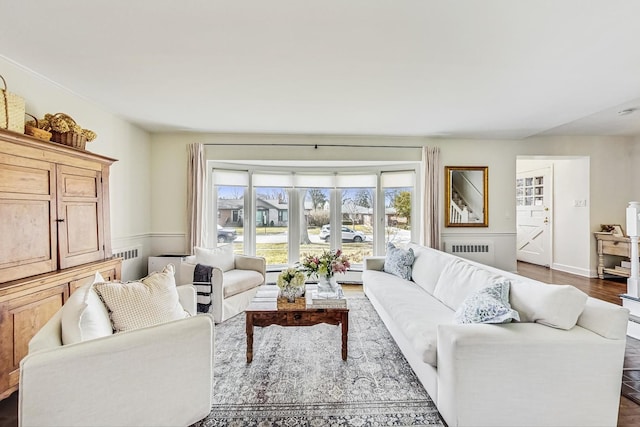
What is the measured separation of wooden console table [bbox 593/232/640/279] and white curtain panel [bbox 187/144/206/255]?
22.5ft

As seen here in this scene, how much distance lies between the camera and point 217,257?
397cm

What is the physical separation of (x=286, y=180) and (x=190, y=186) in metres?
1.61

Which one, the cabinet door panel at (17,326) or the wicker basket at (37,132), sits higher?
the wicker basket at (37,132)

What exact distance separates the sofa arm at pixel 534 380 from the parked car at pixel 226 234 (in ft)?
13.5

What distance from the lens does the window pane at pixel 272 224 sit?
529cm

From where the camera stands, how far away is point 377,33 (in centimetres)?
202

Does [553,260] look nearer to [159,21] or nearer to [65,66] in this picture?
[159,21]

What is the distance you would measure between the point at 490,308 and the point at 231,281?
9.08 feet

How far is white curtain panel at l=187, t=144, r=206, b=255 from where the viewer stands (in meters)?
4.52

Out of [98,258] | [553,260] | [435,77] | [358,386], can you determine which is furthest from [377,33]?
[553,260]

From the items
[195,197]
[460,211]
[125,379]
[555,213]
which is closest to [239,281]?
[195,197]

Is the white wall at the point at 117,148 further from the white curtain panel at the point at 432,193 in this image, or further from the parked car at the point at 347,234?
the white curtain panel at the point at 432,193

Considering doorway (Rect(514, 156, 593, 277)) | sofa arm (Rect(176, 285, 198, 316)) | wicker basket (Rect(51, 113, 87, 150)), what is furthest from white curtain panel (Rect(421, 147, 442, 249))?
wicker basket (Rect(51, 113, 87, 150))

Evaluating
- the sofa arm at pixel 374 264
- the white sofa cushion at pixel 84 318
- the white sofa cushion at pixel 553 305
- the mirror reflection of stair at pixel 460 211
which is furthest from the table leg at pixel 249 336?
the mirror reflection of stair at pixel 460 211
